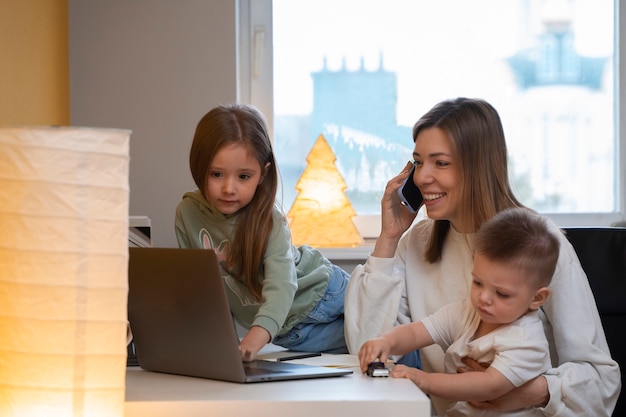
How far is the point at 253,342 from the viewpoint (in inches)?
60.0

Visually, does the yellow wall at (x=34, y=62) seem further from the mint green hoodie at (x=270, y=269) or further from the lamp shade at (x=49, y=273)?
the lamp shade at (x=49, y=273)

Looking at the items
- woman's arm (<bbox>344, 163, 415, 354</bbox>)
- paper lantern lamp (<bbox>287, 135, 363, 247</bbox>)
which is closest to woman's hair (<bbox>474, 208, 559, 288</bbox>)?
woman's arm (<bbox>344, 163, 415, 354</bbox>)

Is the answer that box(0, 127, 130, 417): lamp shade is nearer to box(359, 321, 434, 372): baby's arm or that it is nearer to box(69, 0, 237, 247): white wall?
box(359, 321, 434, 372): baby's arm

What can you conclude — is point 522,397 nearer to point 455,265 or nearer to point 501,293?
point 501,293

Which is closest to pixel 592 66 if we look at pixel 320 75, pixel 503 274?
pixel 320 75

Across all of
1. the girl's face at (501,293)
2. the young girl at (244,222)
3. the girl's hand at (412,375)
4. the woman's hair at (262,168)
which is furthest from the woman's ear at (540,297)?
the woman's hair at (262,168)

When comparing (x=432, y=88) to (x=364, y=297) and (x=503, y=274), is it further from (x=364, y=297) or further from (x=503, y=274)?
(x=503, y=274)

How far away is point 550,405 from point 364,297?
491mm

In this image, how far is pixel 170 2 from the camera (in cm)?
283

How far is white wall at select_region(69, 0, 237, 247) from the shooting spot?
280 centimetres

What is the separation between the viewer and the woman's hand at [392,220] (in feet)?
→ 6.13

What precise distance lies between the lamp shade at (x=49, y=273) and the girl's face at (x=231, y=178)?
2.76 feet

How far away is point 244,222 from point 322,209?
38.2 inches

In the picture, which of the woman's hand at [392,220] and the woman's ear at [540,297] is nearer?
the woman's ear at [540,297]
